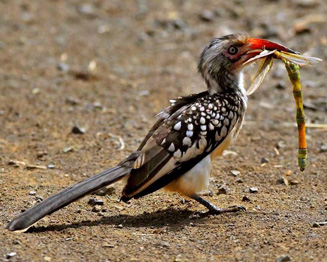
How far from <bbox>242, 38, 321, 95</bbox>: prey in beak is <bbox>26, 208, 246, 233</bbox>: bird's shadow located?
3.78ft

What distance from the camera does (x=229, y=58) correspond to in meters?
5.55

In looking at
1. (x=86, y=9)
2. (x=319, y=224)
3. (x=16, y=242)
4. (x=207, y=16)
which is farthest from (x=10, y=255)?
(x=86, y=9)

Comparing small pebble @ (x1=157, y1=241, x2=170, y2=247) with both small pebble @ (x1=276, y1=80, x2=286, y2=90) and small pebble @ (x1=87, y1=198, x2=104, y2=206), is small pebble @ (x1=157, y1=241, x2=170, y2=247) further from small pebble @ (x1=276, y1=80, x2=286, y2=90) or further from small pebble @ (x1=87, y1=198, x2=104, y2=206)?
small pebble @ (x1=276, y1=80, x2=286, y2=90)

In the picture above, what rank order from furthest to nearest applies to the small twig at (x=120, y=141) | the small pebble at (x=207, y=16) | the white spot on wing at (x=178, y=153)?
the small pebble at (x=207, y=16) → the small twig at (x=120, y=141) → the white spot on wing at (x=178, y=153)

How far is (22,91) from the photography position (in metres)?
7.98

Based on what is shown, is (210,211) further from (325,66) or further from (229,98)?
(325,66)

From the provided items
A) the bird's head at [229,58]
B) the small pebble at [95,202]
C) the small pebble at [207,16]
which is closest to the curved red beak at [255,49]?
the bird's head at [229,58]

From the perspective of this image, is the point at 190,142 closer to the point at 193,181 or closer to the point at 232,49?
the point at 193,181

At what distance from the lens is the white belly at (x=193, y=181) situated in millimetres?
5031

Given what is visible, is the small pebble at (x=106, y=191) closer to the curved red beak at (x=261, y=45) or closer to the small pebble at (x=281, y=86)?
the curved red beak at (x=261, y=45)

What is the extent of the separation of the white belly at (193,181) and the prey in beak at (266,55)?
853 mm

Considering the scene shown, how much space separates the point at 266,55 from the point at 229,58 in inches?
12.1

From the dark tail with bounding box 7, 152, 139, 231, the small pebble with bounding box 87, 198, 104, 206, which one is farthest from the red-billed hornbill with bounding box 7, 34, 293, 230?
the small pebble with bounding box 87, 198, 104, 206

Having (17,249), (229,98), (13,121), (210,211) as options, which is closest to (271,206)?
(210,211)
